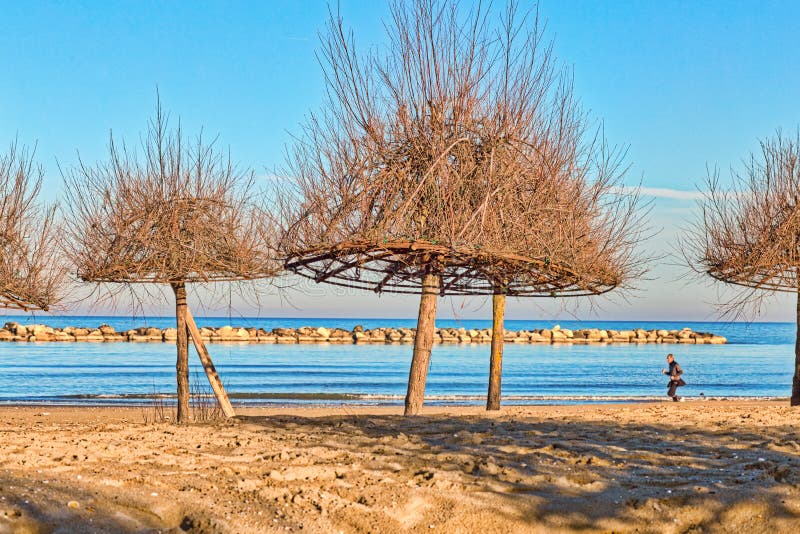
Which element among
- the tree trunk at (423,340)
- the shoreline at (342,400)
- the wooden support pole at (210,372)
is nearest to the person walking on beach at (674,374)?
the shoreline at (342,400)

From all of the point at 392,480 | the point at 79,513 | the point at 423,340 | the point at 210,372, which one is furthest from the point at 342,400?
the point at 79,513

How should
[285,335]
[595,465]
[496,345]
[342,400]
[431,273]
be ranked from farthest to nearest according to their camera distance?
[285,335] → [342,400] → [496,345] → [431,273] → [595,465]

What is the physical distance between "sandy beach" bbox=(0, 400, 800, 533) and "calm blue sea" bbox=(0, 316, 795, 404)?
1084cm

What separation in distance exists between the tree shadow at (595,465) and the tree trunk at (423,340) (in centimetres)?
72

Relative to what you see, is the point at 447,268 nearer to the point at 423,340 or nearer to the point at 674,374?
the point at 423,340

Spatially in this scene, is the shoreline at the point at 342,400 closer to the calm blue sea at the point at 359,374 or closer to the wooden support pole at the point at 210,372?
the calm blue sea at the point at 359,374

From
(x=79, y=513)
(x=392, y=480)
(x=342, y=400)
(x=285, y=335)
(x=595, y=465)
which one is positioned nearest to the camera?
(x=79, y=513)

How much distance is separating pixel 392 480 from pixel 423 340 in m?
5.10

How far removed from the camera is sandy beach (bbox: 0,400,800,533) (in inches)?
228

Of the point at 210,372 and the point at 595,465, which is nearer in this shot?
the point at 595,465

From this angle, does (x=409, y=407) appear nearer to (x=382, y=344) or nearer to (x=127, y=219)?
(x=127, y=219)

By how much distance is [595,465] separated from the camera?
7.82 metres

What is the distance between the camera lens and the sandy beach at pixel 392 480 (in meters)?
5.79

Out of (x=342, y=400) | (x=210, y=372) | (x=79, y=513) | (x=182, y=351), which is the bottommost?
(x=342, y=400)
